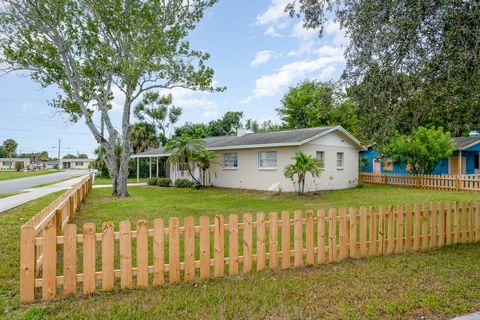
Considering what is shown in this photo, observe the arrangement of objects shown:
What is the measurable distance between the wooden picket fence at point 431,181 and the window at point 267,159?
8.84 metres

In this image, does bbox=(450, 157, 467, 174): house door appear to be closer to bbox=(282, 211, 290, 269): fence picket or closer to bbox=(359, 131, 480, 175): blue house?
bbox=(359, 131, 480, 175): blue house

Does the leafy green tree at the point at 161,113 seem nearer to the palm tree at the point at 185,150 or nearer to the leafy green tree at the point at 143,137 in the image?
the leafy green tree at the point at 143,137

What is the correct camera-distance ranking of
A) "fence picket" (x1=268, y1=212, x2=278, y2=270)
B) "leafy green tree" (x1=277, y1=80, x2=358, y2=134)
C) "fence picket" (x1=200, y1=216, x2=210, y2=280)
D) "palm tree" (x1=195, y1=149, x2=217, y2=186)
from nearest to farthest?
"fence picket" (x1=200, y1=216, x2=210, y2=280), "fence picket" (x1=268, y1=212, x2=278, y2=270), "palm tree" (x1=195, y1=149, x2=217, y2=186), "leafy green tree" (x1=277, y1=80, x2=358, y2=134)

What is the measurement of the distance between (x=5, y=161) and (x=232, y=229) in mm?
105542

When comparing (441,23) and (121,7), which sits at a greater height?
(121,7)

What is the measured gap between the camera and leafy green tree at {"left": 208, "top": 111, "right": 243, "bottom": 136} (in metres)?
45.8

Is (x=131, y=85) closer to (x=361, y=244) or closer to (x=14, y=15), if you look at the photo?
(x=14, y=15)

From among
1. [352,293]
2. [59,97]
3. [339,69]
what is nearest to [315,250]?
[352,293]

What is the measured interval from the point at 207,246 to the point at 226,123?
42442mm

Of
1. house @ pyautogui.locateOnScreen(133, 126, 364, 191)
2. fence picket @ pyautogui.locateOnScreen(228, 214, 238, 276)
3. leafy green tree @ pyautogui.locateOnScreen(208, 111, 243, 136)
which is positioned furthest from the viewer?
leafy green tree @ pyautogui.locateOnScreen(208, 111, 243, 136)

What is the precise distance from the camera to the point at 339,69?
7.04 meters

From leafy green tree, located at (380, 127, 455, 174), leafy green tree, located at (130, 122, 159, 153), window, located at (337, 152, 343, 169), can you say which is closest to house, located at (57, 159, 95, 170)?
leafy green tree, located at (130, 122, 159, 153)

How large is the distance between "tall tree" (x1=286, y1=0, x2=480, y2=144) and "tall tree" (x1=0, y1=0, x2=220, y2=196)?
9.80 meters

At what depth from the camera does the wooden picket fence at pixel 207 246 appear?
3.91m
